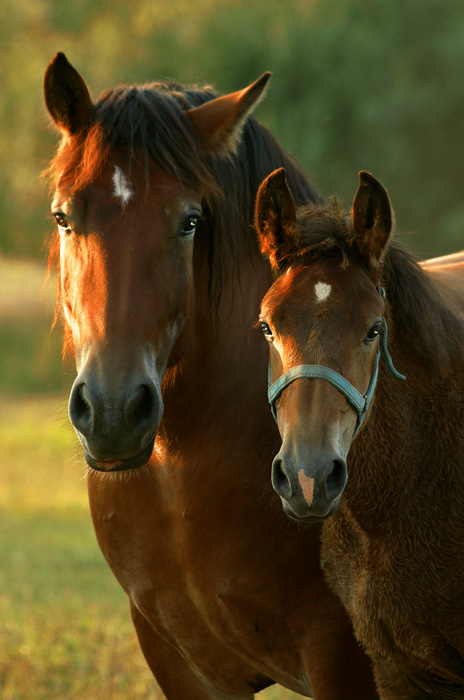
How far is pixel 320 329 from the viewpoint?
2.62 m

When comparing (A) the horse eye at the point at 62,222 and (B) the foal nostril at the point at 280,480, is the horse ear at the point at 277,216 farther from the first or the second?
(B) the foal nostril at the point at 280,480

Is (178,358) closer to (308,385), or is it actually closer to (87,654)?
(308,385)

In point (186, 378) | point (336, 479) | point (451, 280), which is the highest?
point (451, 280)

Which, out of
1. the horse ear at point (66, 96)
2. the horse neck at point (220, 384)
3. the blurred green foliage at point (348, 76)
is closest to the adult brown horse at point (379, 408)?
the horse neck at point (220, 384)

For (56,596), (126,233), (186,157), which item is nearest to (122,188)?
(126,233)

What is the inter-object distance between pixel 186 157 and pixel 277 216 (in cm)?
40

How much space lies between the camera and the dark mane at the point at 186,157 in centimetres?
299

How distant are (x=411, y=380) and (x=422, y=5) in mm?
13458

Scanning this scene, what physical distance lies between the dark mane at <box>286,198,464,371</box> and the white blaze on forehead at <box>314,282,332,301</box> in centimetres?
13

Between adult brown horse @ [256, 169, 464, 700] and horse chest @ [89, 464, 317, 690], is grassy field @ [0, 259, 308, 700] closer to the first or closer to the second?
horse chest @ [89, 464, 317, 690]

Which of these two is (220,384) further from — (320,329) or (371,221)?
(371,221)

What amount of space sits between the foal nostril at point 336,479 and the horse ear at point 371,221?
0.72 metres

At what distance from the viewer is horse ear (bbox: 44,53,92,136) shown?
2975 mm

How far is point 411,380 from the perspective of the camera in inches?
116
